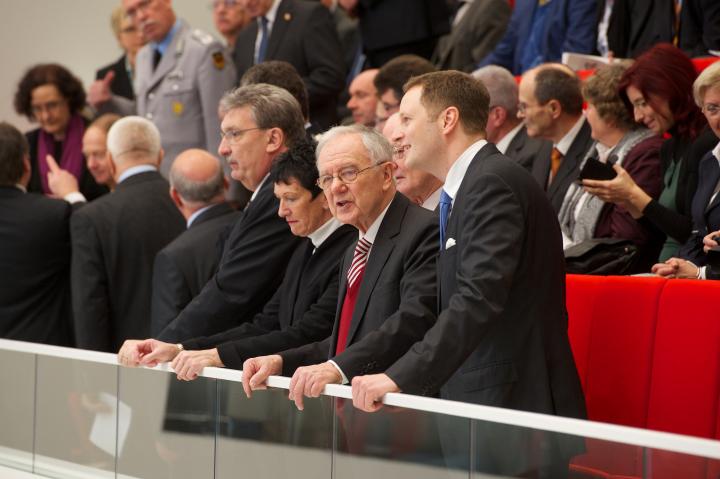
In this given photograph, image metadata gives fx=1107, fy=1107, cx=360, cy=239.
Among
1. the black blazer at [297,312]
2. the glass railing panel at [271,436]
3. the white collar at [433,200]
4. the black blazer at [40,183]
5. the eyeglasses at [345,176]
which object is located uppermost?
the eyeglasses at [345,176]

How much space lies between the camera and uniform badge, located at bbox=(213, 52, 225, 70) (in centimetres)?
639

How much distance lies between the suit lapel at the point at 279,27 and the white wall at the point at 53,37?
126 inches

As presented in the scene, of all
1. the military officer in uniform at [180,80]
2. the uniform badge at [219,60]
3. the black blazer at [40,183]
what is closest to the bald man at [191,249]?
the military officer in uniform at [180,80]

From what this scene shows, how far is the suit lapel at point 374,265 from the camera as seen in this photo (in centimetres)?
316

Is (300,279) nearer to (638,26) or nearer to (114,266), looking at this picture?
(114,266)

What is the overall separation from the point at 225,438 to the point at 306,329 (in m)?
0.57

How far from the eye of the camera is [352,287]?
10.7 feet

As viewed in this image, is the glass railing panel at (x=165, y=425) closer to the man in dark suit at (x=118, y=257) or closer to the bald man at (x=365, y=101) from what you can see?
the man in dark suit at (x=118, y=257)

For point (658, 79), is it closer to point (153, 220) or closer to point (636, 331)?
point (636, 331)

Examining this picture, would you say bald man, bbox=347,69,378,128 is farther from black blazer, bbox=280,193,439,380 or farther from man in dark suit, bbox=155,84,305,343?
black blazer, bbox=280,193,439,380

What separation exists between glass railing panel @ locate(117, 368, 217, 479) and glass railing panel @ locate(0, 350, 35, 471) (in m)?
0.49

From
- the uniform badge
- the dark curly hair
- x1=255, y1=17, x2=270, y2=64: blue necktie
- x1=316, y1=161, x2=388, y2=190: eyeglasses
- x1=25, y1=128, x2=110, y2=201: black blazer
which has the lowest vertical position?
x1=25, y1=128, x2=110, y2=201: black blazer

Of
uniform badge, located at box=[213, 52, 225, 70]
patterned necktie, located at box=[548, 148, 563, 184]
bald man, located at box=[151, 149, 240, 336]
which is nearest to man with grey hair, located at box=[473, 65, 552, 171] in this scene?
patterned necktie, located at box=[548, 148, 563, 184]

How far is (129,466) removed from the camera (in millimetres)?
3400
